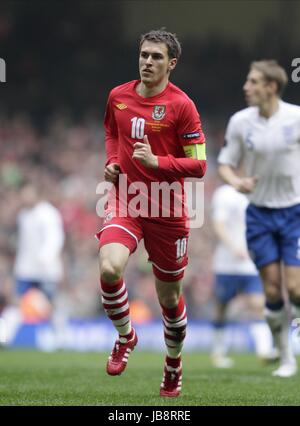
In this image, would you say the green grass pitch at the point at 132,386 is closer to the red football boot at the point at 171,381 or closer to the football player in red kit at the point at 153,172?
the red football boot at the point at 171,381

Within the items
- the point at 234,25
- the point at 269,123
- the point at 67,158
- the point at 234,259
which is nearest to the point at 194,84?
the point at 234,25

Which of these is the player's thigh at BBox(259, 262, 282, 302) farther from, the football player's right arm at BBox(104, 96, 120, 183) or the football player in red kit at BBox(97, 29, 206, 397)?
the football player's right arm at BBox(104, 96, 120, 183)

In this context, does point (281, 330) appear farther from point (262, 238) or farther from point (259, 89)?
point (259, 89)

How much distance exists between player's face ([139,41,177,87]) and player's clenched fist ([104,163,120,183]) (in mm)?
652

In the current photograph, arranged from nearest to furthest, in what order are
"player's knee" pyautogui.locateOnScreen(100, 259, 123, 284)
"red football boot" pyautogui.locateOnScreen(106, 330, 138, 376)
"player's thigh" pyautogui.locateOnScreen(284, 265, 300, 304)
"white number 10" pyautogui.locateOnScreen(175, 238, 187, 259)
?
"player's knee" pyautogui.locateOnScreen(100, 259, 123, 284)
"red football boot" pyautogui.locateOnScreen(106, 330, 138, 376)
"white number 10" pyautogui.locateOnScreen(175, 238, 187, 259)
"player's thigh" pyautogui.locateOnScreen(284, 265, 300, 304)

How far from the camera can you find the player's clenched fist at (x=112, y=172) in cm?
688

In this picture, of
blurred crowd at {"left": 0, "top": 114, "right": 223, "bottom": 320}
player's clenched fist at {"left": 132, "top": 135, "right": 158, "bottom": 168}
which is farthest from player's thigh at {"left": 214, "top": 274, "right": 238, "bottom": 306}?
player's clenched fist at {"left": 132, "top": 135, "right": 158, "bottom": 168}

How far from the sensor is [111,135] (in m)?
7.32

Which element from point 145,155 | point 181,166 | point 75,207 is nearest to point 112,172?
point 145,155

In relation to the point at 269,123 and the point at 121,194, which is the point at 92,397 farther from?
the point at 269,123

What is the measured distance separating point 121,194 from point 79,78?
16586mm

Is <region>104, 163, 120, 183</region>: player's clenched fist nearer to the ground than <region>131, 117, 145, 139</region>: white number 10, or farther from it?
nearer to the ground

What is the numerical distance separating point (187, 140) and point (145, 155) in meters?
0.44

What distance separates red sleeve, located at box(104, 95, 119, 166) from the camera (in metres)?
7.15
